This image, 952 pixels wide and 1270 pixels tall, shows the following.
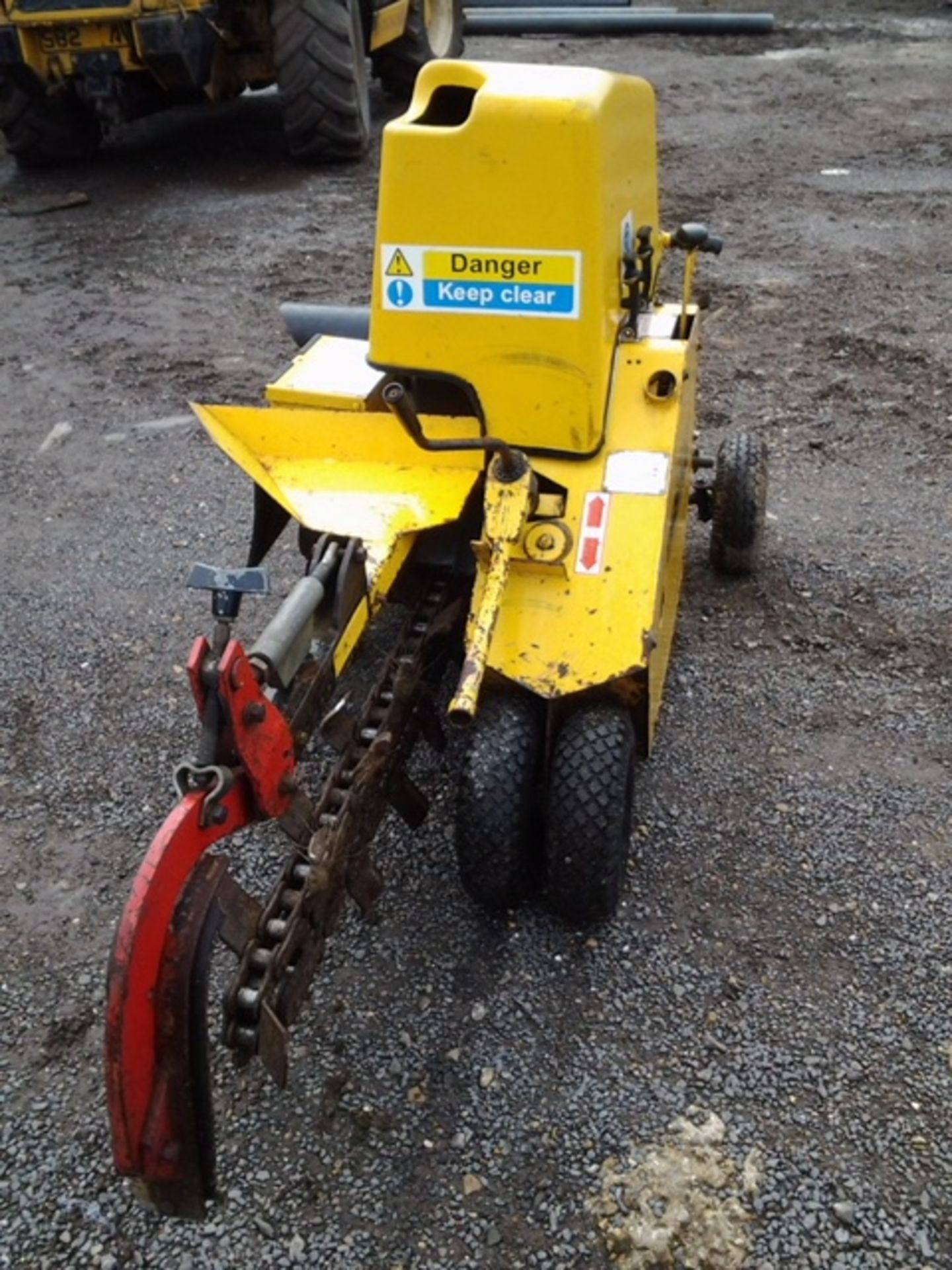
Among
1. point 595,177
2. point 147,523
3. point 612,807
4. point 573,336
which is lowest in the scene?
point 147,523

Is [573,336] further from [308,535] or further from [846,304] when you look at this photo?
[846,304]

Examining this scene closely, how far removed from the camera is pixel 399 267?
2879mm

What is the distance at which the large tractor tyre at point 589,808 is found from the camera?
2.63 meters

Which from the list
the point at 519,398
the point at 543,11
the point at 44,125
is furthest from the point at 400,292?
the point at 543,11

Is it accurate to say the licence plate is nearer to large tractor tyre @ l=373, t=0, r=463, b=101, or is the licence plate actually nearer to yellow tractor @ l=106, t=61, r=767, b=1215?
large tractor tyre @ l=373, t=0, r=463, b=101

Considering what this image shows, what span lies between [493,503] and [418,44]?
8.15 metres

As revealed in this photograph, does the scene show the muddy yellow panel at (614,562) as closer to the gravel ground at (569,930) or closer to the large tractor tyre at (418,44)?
the gravel ground at (569,930)

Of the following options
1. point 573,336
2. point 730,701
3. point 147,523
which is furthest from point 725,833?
point 147,523

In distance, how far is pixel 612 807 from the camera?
2.64m

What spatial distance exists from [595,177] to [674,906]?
1.72 metres

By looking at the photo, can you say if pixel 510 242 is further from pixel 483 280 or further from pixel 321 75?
pixel 321 75

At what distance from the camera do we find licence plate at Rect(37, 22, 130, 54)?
728 centimetres

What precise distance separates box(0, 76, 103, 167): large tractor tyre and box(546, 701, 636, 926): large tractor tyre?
7.07 meters

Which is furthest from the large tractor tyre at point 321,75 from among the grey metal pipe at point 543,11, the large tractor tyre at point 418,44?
the grey metal pipe at point 543,11
